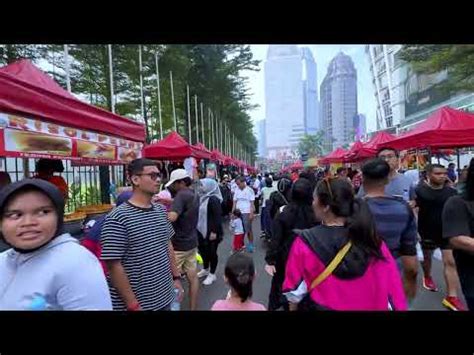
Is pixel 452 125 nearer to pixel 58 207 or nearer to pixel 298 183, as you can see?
pixel 298 183

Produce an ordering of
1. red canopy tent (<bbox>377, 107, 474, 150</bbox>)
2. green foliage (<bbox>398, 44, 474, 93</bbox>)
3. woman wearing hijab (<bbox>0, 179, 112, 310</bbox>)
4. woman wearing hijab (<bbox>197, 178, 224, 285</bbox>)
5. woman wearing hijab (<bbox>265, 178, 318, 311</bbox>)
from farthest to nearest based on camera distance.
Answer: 1. green foliage (<bbox>398, 44, 474, 93</bbox>)
2. red canopy tent (<bbox>377, 107, 474, 150</bbox>)
3. woman wearing hijab (<bbox>197, 178, 224, 285</bbox>)
4. woman wearing hijab (<bbox>265, 178, 318, 311</bbox>)
5. woman wearing hijab (<bbox>0, 179, 112, 310</bbox>)

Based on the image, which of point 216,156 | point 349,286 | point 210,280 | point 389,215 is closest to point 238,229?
point 210,280

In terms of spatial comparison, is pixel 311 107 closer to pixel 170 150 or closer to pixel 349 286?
pixel 170 150

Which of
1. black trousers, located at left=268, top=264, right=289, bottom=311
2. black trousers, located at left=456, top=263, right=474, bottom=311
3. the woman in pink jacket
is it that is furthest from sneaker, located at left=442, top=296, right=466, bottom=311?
the woman in pink jacket

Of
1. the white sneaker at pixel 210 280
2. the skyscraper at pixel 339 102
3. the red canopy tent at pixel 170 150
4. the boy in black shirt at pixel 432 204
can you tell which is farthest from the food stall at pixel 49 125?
the skyscraper at pixel 339 102

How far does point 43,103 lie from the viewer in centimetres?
279

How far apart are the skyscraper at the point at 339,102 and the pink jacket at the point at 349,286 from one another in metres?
74.4

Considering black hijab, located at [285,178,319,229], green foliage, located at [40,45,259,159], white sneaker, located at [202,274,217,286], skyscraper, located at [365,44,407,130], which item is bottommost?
white sneaker, located at [202,274,217,286]

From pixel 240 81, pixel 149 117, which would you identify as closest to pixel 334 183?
pixel 149 117

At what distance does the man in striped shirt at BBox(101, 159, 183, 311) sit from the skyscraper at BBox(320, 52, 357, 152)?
74.1 m

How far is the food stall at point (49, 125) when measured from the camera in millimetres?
2473

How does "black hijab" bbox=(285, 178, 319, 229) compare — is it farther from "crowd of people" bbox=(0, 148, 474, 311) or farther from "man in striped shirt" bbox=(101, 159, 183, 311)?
"man in striped shirt" bbox=(101, 159, 183, 311)

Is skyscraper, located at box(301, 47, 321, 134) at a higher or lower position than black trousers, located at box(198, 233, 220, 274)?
higher

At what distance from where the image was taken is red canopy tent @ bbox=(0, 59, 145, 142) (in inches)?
97.6
